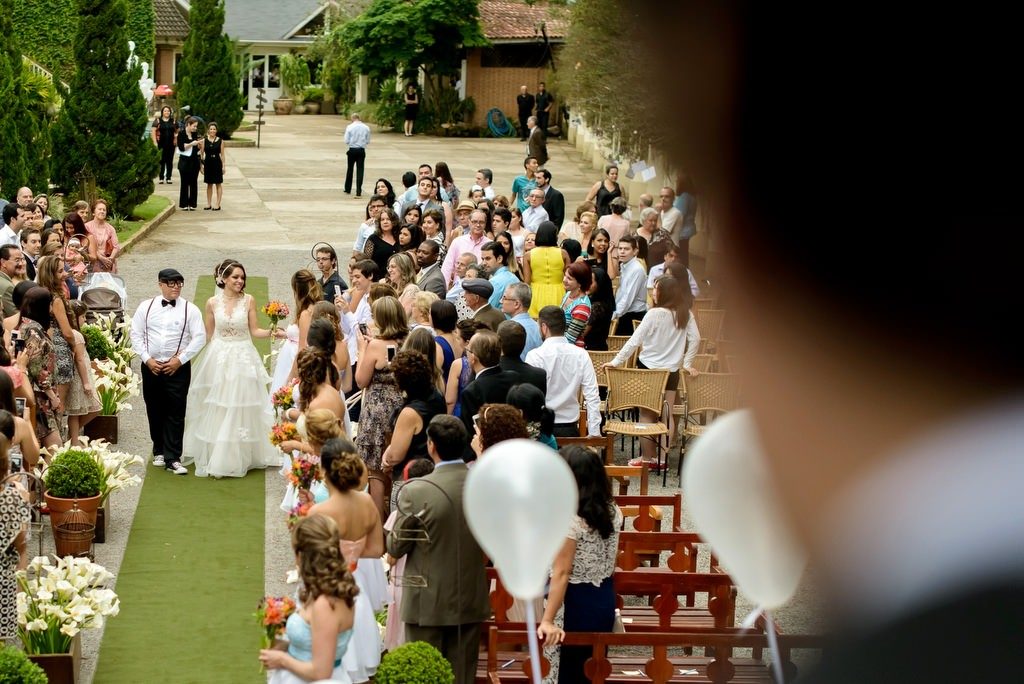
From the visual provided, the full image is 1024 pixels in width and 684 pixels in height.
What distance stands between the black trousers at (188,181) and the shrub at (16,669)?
23.0 m

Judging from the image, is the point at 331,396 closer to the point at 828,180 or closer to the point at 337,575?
the point at 337,575

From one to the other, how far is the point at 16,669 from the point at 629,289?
29.8 feet

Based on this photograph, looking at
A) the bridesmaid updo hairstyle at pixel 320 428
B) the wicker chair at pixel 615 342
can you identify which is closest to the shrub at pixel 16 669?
the bridesmaid updo hairstyle at pixel 320 428

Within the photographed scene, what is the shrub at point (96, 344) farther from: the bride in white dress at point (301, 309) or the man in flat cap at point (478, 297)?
the man in flat cap at point (478, 297)

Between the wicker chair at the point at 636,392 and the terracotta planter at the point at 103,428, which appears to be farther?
the terracotta planter at the point at 103,428

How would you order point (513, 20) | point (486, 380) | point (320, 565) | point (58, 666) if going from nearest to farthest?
point (320, 565)
point (58, 666)
point (486, 380)
point (513, 20)

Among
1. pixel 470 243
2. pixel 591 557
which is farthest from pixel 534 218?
pixel 591 557

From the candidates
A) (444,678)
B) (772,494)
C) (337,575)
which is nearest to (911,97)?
(772,494)

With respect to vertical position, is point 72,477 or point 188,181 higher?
point 188,181

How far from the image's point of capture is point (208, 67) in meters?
38.9

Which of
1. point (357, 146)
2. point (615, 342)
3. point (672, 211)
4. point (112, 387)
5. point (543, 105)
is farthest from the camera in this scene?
point (543, 105)

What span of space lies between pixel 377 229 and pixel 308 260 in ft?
28.9

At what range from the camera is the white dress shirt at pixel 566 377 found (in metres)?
10.4

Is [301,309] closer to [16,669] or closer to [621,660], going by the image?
[621,660]
